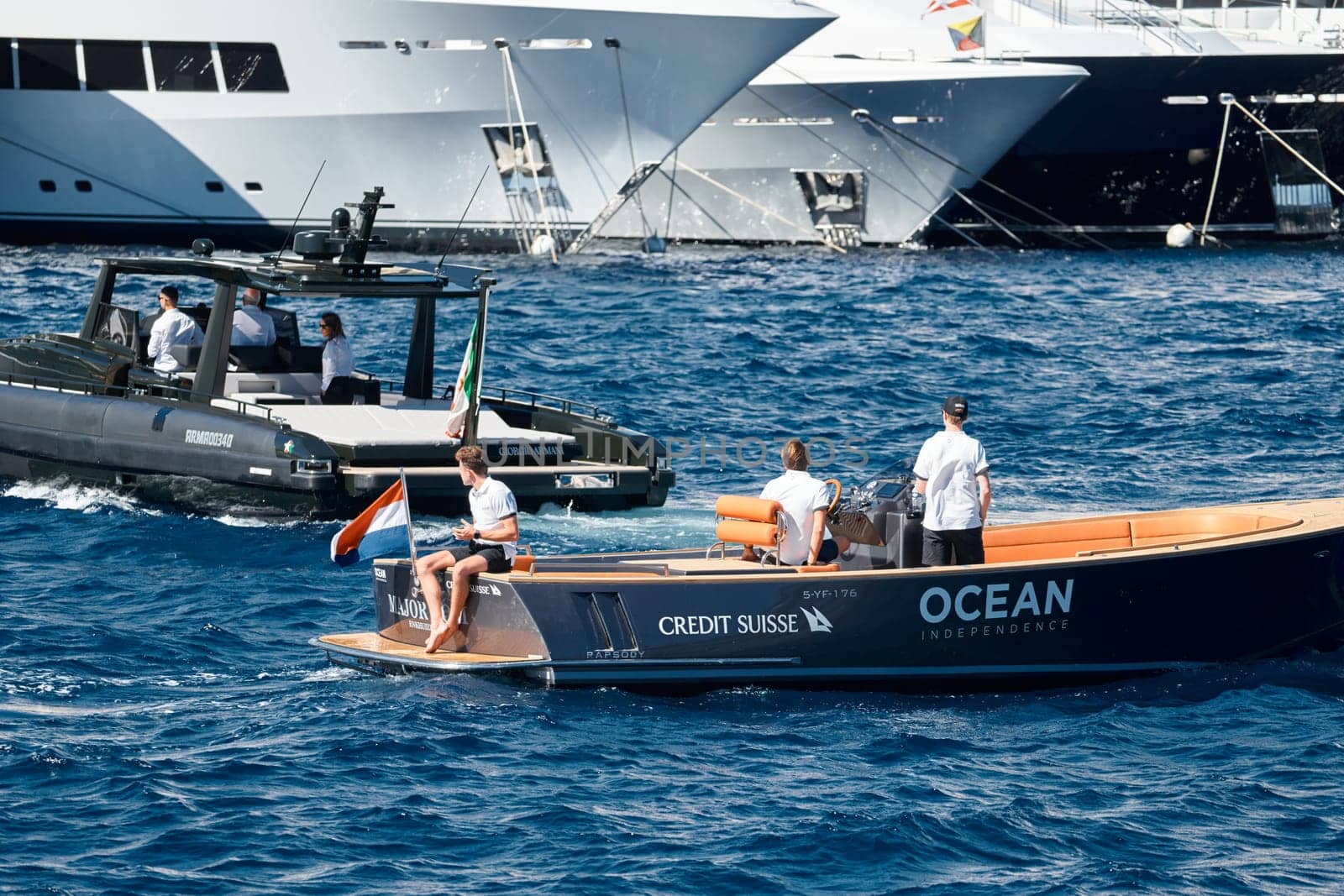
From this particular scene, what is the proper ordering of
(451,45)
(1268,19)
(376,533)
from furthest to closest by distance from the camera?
(1268,19) < (451,45) < (376,533)

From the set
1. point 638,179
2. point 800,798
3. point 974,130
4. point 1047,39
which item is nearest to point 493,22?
point 638,179

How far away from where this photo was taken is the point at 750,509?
484 inches

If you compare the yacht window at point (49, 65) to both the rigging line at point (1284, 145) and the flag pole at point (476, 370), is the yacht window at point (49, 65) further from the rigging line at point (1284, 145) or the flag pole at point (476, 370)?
the flag pole at point (476, 370)

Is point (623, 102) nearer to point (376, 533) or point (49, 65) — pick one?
point (49, 65)

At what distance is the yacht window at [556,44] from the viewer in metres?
39.5

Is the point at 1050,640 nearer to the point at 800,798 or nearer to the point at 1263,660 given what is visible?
the point at 1263,660

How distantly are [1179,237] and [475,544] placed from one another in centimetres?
3830

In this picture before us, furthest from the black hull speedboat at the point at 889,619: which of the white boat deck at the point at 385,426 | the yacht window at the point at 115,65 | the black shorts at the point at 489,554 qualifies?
the yacht window at the point at 115,65

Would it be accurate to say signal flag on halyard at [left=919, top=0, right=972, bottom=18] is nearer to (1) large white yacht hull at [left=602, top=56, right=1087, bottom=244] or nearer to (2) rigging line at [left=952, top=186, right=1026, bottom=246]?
(1) large white yacht hull at [left=602, top=56, right=1087, bottom=244]

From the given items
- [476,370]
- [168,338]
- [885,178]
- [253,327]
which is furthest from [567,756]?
[885,178]

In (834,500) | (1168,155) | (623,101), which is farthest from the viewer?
(1168,155)

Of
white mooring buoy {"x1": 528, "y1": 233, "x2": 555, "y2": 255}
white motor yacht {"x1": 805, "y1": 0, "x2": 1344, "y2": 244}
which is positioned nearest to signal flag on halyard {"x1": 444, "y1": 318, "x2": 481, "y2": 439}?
white mooring buoy {"x1": 528, "y1": 233, "x2": 555, "y2": 255}

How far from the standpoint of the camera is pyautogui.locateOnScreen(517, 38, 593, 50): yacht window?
39.5m

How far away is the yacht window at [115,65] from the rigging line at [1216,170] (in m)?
25.4
